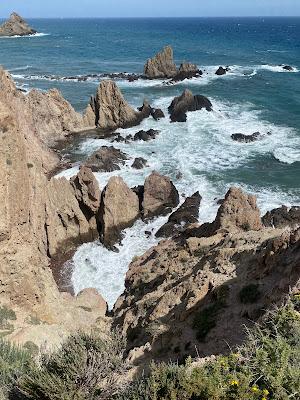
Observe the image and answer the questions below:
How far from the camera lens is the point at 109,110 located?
165ft

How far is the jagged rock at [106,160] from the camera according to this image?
37781 millimetres

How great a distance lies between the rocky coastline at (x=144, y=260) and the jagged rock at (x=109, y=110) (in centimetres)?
1939

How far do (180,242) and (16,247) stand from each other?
9.03 m

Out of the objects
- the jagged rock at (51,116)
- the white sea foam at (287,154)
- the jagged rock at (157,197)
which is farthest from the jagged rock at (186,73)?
the jagged rock at (157,197)

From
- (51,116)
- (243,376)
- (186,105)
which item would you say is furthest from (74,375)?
(186,105)

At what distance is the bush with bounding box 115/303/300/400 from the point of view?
710 cm

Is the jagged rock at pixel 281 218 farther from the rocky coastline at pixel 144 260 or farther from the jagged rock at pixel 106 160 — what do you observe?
the jagged rock at pixel 106 160

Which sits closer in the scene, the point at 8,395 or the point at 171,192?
the point at 8,395

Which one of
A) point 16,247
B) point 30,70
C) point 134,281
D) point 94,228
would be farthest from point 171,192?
point 30,70

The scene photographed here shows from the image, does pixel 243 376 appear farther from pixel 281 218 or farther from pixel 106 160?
pixel 106 160

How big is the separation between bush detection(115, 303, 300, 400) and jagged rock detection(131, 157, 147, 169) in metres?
30.4

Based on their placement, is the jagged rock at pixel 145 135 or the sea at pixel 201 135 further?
the jagged rock at pixel 145 135

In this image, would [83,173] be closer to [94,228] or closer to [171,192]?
[94,228]

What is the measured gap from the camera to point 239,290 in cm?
1352
